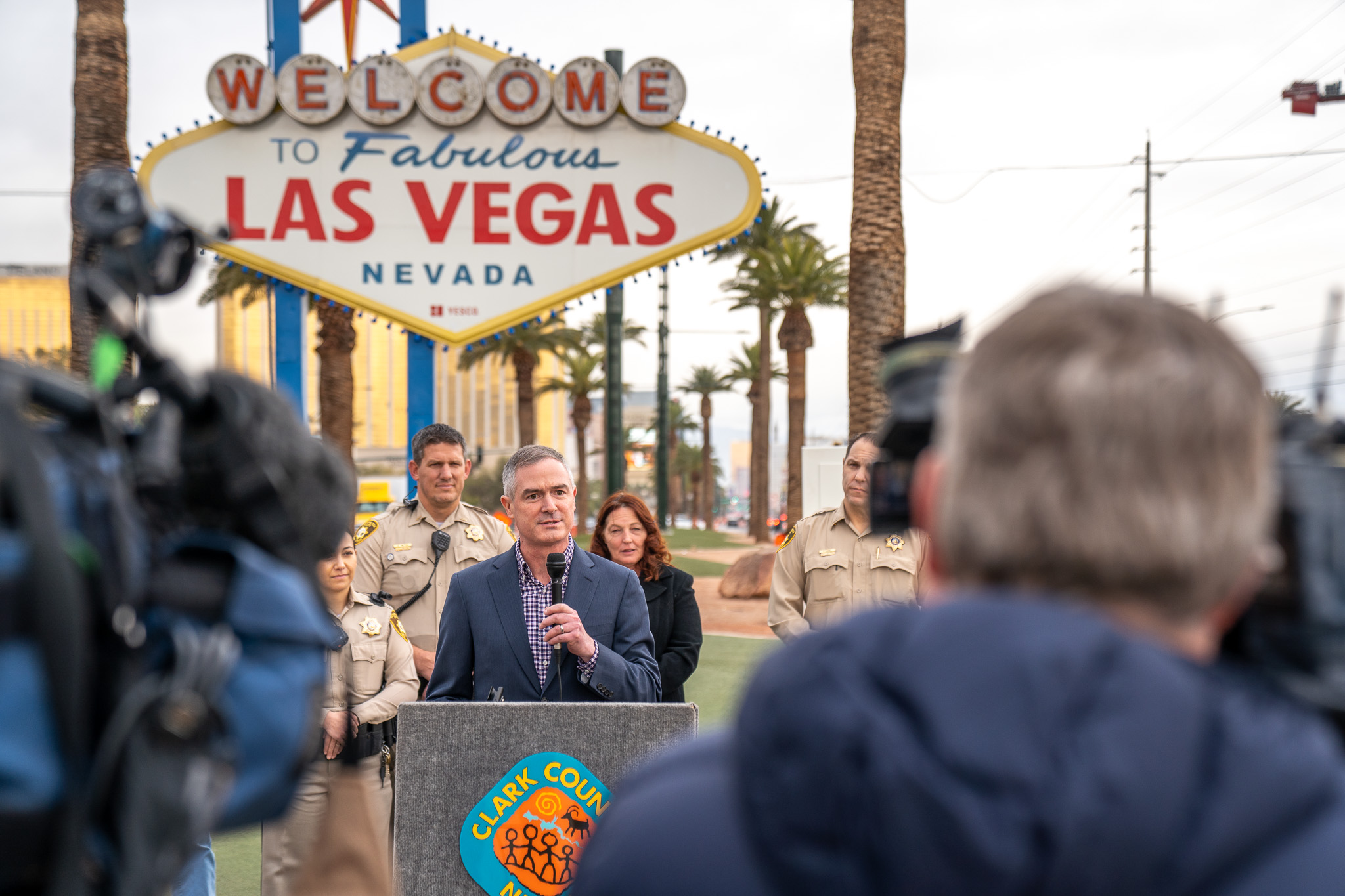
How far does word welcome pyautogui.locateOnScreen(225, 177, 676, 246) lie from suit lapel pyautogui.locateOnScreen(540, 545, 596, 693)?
5446 millimetres

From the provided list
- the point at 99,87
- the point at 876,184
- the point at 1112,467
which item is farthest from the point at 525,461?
the point at 99,87

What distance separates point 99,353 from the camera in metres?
1.17

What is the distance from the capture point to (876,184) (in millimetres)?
10867

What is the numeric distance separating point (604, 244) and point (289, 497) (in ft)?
26.2

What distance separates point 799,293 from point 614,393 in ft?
55.2

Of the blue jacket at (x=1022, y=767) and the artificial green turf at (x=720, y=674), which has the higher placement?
the blue jacket at (x=1022, y=767)

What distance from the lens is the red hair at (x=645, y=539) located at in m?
5.06

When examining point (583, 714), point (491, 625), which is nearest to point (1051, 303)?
point (583, 714)

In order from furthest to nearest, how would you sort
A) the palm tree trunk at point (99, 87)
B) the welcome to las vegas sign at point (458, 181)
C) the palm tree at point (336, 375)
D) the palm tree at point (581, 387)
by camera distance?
the palm tree at point (581, 387) → the palm tree at point (336, 375) → the palm tree trunk at point (99, 87) → the welcome to las vegas sign at point (458, 181)

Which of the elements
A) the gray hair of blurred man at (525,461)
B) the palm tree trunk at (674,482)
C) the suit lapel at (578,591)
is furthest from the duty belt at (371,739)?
the palm tree trunk at (674,482)

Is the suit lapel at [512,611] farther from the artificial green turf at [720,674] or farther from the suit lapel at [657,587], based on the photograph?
the artificial green turf at [720,674]

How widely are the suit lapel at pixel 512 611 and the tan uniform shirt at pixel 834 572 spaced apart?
4.97 ft

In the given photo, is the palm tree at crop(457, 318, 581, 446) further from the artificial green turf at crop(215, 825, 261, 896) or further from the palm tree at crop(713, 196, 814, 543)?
the artificial green turf at crop(215, 825, 261, 896)

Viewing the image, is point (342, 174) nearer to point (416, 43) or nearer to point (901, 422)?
point (416, 43)
